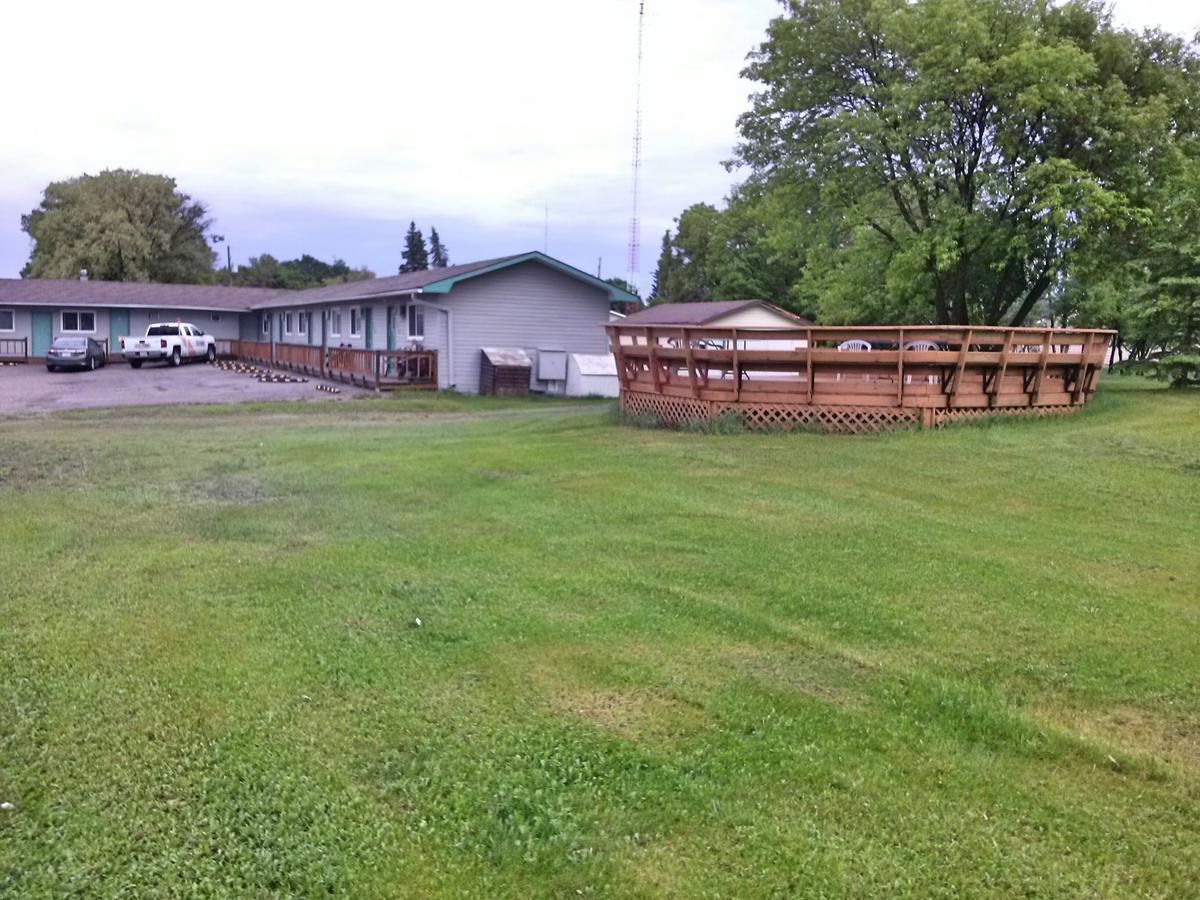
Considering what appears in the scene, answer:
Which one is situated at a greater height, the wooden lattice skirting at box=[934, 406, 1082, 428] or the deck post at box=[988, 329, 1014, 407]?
the deck post at box=[988, 329, 1014, 407]

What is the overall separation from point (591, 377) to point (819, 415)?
13979 mm

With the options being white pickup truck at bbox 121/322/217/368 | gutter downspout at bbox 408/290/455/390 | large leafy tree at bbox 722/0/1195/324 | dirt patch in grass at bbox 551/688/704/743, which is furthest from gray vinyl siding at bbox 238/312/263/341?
dirt patch in grass at bbox 551/688/704/743

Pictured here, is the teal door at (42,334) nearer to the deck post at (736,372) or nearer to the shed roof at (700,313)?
the shed roof at (700,313)

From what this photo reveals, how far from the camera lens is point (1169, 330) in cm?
1566

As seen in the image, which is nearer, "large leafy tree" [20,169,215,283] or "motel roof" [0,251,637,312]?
"motel roof" [0,251,637,312]

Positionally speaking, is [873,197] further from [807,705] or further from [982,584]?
[807,705]

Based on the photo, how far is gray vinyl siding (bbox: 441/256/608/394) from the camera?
26969 mm

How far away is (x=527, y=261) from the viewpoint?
27.4 metres

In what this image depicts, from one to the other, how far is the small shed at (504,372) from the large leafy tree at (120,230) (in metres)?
42.3

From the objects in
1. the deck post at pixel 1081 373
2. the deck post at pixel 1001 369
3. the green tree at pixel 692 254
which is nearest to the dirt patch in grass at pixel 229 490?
the deck post at pixel 1001 369

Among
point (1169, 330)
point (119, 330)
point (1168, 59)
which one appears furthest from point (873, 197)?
point (119, 330)

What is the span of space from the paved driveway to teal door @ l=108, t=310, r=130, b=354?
21.0 feet

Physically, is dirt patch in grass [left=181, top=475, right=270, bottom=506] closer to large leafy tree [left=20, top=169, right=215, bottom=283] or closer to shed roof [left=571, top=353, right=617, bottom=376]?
shed roof [left=571, top=353, right=617, bottom=376]

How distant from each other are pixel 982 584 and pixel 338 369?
26111 mm
